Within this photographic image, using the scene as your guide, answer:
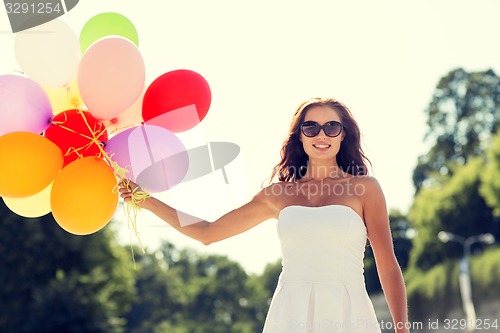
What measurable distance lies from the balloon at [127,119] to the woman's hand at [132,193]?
0.45m

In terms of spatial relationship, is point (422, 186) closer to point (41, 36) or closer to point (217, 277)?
point (217, 277)

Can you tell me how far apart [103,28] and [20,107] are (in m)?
→ 0.91

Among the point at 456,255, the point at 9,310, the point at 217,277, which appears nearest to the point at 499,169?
the point at 456,255

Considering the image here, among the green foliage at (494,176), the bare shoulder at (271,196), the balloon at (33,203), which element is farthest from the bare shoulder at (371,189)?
the green foliage at (494,176)

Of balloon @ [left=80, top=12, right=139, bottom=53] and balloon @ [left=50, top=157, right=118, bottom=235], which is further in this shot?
balloon @ [left=80, top=12, right=139, bottom=53]

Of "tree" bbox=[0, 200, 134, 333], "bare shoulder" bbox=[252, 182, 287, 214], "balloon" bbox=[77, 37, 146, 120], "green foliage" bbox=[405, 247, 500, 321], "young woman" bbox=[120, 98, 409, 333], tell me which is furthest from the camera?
"green foliage" bbox=[405, 247, 500, 321]

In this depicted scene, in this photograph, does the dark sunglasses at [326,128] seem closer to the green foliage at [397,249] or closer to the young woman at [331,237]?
the young woman at [331,237]

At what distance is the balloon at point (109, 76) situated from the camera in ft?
16.9

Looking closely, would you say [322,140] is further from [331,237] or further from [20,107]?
[20,107]

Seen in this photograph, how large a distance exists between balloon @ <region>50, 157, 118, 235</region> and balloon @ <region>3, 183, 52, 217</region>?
346 mm

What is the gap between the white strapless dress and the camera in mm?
4484

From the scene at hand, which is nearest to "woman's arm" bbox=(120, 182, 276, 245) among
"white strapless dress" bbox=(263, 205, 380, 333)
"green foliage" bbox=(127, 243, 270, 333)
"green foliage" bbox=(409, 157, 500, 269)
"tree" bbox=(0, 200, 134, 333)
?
"white strapless dress" bbox=(263, 205, 380, 333)

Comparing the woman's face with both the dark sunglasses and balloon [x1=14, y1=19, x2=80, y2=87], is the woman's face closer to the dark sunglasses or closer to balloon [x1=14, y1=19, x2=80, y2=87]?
the dark sunglasses

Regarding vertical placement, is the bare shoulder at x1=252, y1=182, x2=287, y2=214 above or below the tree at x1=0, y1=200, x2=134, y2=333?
below
